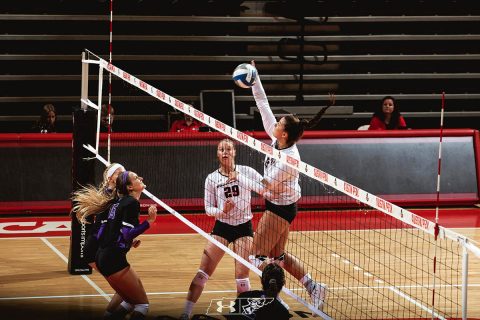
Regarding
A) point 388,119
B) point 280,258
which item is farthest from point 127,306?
point 388,119

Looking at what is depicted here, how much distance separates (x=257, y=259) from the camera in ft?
30.2

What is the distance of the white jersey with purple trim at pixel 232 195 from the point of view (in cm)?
936

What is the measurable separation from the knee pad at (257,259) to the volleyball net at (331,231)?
0.05m

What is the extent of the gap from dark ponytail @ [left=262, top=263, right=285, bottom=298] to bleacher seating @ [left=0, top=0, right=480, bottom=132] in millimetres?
10984

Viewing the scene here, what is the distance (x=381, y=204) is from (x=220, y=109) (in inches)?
392

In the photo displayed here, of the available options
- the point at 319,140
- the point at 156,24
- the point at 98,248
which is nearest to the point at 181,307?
the point at 98,248

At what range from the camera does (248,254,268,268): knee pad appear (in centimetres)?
922

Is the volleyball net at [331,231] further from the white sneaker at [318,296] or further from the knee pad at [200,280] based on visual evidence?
the knee pad at [200,280]

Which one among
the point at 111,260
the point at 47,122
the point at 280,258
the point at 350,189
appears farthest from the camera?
the point at 47,122

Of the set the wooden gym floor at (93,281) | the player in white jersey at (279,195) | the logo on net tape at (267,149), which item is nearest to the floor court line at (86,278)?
the wooden gym floor at (93,281)

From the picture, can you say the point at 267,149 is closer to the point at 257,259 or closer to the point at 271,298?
the point at 257,259

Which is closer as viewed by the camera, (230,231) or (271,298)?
(271,298)

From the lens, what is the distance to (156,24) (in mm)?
19219

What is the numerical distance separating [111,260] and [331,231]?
247 inches
